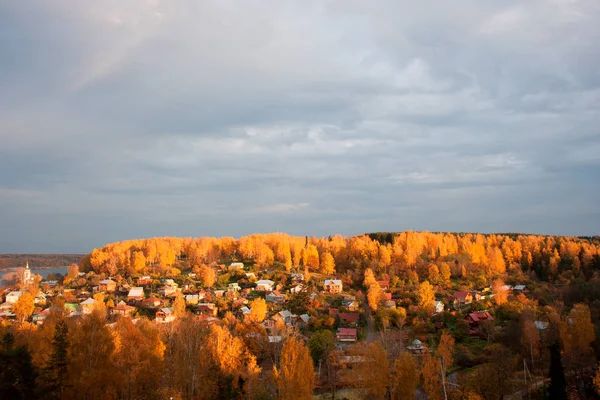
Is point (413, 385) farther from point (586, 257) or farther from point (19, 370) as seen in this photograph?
point (586, 257)

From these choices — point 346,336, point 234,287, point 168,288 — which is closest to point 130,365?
point 346,336

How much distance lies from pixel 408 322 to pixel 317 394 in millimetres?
13784

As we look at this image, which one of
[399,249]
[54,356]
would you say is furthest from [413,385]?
[399,249]

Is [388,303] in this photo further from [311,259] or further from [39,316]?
[39,316]

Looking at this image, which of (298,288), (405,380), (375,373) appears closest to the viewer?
(405,380)

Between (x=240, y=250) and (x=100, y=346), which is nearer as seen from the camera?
(x=100, y=346)

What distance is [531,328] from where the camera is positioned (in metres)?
22.8

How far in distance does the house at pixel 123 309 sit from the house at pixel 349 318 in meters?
17.4

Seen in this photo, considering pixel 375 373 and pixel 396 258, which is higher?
pixel 396 258

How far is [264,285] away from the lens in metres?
46.2

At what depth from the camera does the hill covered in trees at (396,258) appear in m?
52.2

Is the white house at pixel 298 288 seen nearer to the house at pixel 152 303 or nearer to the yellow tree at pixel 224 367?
the house at pixel 152 303

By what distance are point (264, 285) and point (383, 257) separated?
17.5 metres

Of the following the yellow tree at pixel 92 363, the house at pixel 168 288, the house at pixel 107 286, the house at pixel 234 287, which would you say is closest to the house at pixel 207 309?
the house at pixel 234 287
